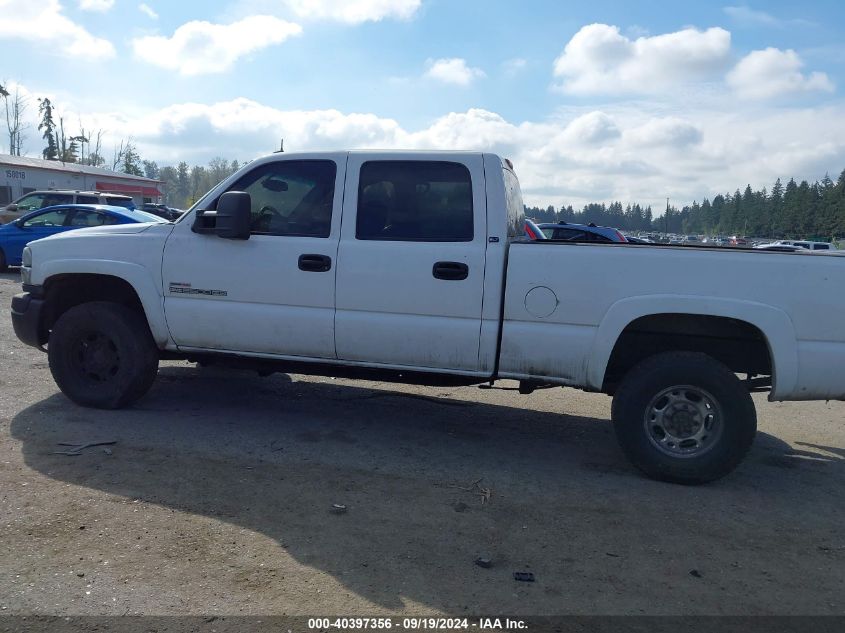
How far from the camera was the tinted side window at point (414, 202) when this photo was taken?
4910 mm

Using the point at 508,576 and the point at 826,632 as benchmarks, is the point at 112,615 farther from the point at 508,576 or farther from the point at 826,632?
the point at 826,632

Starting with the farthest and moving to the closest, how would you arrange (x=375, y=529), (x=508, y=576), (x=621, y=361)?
1. (x=621, y=361)
2. (x=375, y=529)
3. (x=508, y=576)

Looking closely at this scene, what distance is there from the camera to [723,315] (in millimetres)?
4359

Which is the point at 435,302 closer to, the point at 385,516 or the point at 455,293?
the point at 455,293

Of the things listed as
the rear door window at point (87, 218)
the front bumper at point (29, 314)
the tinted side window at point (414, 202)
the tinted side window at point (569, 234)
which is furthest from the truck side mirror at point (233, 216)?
the tinted side window at point (569, 234)

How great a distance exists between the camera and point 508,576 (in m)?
3.35

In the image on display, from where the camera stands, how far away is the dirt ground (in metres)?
3.18

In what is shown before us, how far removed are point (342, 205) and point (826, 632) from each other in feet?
12.4

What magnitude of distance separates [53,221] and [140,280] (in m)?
11.5

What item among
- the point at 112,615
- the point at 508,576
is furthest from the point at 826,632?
the point at 112,615

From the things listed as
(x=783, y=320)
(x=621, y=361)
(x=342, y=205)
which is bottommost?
(x=621, y=361)

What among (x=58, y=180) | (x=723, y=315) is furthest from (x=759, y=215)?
(x=723, y=315)

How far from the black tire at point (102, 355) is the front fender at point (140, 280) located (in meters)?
0.17

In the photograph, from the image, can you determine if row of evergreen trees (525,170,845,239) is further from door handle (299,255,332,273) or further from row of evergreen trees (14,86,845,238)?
door handle (299,255,332,273)
